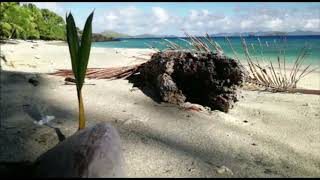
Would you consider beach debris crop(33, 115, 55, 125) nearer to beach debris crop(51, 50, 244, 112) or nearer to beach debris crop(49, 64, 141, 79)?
beach debris crop(51, 50, 244, 112)

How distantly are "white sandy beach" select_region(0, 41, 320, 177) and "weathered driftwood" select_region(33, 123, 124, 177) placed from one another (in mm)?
254

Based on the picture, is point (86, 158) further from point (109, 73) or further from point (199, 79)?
point (109, 73)

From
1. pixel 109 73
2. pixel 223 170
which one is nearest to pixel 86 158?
pixel 223 170

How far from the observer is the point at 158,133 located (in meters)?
2.40

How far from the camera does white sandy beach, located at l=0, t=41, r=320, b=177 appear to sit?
77.3 inches

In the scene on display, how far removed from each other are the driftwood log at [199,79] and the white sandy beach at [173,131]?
125mm

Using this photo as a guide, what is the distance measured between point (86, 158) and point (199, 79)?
1754 millimetres

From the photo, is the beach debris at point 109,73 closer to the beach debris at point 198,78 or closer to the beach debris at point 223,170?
the beach debris at point 198,78

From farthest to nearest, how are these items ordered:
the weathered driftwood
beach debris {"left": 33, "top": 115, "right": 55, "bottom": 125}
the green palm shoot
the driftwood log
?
the driftwood log → beach debris {"left": 33, "top": 115, "right": 55, "bottom": 125} → the green palm shoot → the weathered driftwood

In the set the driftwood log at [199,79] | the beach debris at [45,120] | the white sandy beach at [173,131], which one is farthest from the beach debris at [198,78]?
the beach debris at [45,120]

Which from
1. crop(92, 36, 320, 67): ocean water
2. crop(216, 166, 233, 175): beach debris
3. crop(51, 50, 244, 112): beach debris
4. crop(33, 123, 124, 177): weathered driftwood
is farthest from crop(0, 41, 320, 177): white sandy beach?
crop(92, 36, 320, 67): ocean water

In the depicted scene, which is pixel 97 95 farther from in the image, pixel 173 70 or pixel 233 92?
pixel 233 92

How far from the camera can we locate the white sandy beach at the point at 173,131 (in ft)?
6.44

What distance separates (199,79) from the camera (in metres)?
3.09
